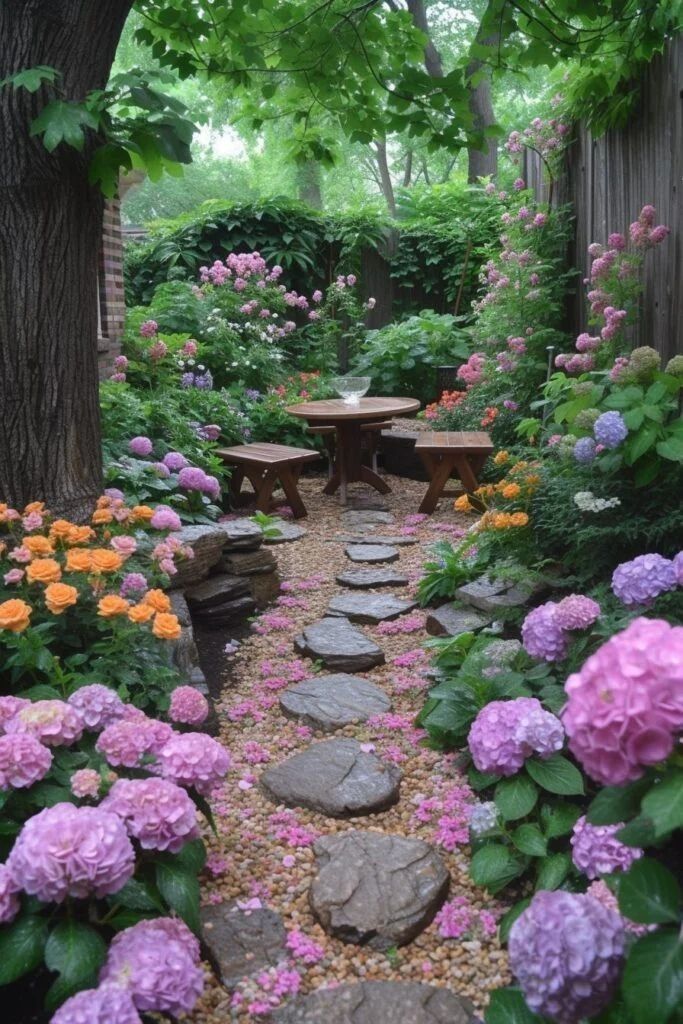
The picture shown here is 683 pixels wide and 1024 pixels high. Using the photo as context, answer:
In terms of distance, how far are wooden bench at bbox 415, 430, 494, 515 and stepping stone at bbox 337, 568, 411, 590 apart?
1.27m

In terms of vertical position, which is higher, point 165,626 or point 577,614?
point 165,626

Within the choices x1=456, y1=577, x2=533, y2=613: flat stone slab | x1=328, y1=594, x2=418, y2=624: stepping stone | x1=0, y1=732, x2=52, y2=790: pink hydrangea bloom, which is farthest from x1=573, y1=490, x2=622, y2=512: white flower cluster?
x1=0, y1=732, x2=52, y2=790: pink hydrangea bloom

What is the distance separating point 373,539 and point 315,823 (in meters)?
2.97

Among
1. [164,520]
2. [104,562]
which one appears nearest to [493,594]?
[164,520]

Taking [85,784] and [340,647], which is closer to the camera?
[85,784]

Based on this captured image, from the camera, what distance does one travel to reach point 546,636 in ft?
8.05

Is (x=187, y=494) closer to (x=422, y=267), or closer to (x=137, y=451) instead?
(x=137, y=451)

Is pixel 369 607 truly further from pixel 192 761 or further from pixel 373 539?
pixel 192 761

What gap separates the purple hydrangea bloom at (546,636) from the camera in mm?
2439

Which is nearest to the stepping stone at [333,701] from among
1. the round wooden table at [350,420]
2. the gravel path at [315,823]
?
the gravel path at [315,823]

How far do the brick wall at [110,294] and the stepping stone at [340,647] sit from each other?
3.22m

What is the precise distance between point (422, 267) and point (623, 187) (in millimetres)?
5363

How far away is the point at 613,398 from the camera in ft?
10.6

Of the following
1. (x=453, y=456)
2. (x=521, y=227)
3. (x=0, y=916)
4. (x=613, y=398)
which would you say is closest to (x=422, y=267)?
(x=521, y=227)
